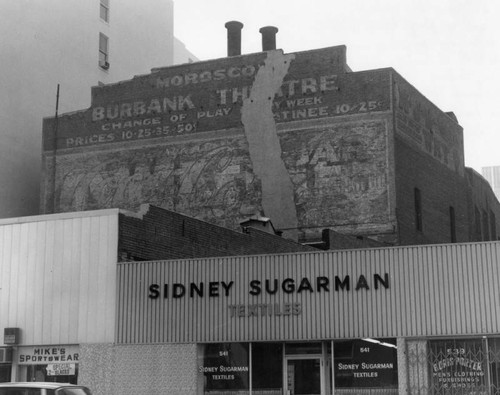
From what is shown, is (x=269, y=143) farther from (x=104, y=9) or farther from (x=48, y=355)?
(x=48, y=355)

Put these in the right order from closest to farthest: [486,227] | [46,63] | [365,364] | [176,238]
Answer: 1. [365,364]
2. [176,238]
3. [46,63]
4. [486,227]

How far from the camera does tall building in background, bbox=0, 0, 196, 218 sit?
142 ft

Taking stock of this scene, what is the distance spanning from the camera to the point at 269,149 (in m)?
39.5

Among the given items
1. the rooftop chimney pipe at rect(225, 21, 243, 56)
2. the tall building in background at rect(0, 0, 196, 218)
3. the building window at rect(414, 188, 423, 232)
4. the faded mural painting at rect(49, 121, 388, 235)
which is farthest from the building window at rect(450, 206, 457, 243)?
the tall building in background at rect(0, 0, 196, 218)

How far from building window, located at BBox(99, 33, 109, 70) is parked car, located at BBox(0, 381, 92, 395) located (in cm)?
3601

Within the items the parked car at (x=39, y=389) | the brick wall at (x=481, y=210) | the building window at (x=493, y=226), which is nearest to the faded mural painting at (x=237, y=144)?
the brick wall at (x=481, y=210)

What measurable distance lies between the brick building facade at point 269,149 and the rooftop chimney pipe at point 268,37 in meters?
3.54

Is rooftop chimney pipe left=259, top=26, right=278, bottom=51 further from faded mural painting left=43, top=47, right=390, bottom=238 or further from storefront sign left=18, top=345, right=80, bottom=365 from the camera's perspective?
Answer: storefront sign left=18, top=345, right=80, bottom=365

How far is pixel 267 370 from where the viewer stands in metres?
23.0

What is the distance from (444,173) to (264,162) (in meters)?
10.7

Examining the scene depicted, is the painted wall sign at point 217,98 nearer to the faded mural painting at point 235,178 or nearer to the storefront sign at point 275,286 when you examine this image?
the faded mural painting at point 235,178

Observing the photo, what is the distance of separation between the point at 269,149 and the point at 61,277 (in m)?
16.3

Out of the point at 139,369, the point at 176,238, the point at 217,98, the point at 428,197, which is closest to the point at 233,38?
the point at 217,98

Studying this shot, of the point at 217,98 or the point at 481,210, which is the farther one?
the point at 481,210
